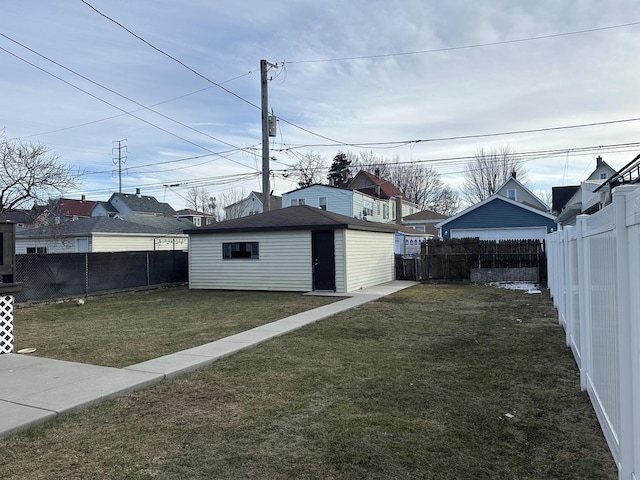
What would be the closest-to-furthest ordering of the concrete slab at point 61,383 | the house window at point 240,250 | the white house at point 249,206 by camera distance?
the concrete slab at point 61,383 → the house window at point 240,250 → the white house at point 249,206

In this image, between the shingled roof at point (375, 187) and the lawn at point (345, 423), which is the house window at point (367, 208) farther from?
the lawn at point (345, 423)

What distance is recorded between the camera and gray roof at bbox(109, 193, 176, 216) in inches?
1939

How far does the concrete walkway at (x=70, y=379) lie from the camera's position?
179 inches

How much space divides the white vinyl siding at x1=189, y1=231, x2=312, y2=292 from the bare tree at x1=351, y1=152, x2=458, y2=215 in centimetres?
4108

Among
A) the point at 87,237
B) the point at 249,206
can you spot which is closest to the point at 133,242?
the point at 87,237

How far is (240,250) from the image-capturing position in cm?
1755

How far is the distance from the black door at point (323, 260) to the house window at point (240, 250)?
92.0 inches

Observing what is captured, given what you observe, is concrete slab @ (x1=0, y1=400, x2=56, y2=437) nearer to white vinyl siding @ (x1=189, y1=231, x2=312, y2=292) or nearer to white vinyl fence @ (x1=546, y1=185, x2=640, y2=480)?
white vinyl fence @ (x1=546, y1=185, x2=640, y2=480)

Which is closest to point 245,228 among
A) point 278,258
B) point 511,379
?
point 278,258

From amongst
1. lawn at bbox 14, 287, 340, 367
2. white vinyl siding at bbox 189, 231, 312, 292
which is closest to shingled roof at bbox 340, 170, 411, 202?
white vinyl siding at bbox 189, 231, 312, 292

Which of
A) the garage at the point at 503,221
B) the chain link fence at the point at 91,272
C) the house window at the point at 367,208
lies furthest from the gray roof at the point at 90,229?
the garage at the point at 503,221

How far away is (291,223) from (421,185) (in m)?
45.0

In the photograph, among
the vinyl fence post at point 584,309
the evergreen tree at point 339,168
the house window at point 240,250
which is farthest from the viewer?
the evergreen tree at point 339,168

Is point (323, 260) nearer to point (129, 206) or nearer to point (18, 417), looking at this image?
Result: point (18, 417)
